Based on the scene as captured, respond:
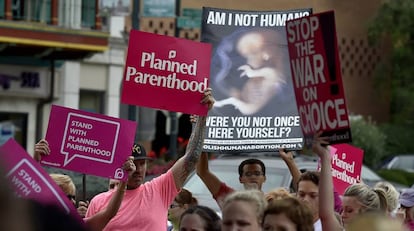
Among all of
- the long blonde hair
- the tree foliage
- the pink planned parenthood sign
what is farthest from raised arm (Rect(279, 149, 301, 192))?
the tree foliage

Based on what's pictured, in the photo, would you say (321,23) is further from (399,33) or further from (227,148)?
(399,33)

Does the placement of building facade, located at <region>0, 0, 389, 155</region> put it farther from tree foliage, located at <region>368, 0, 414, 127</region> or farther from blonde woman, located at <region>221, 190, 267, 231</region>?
blonde woman, located at <region>221, 190, 267, 231</region>

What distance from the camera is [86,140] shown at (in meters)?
7.78

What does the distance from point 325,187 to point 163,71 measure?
2.82 m

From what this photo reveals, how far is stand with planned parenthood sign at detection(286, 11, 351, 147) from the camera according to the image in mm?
5797

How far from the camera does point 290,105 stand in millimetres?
9320

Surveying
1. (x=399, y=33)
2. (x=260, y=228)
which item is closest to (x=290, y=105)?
(x=260, y=228)

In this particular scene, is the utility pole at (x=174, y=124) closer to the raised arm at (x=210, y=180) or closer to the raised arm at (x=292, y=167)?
the raised arm at (x=292, y=167)

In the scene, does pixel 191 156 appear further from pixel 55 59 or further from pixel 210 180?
pixel 55 59

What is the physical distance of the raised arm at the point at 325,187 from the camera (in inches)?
224

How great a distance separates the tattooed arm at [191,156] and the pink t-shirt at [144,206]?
0.04m

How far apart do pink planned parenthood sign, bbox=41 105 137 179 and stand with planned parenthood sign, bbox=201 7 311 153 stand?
4.91 ft

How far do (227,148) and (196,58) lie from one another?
3.21 ft

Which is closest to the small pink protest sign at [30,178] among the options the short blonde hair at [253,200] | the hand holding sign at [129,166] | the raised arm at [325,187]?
the short blonde hair at [253,200]
